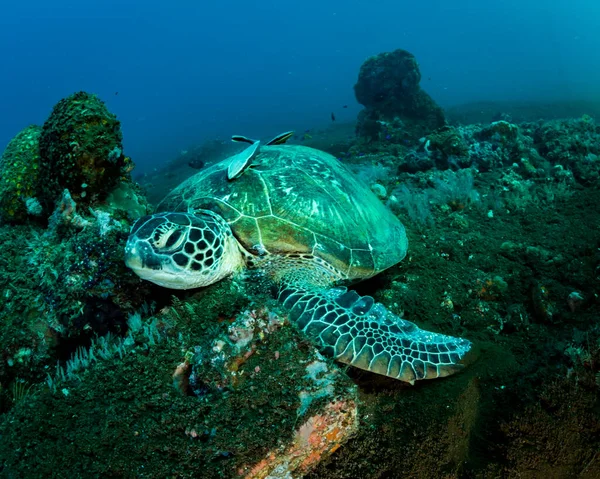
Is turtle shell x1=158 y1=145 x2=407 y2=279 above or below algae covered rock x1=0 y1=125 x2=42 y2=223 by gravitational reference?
below

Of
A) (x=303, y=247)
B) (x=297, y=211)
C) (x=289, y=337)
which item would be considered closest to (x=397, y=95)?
(x=297, y=211)

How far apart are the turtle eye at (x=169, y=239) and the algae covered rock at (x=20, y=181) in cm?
188

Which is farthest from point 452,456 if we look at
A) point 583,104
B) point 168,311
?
point 583,104

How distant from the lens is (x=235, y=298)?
7.48 ft

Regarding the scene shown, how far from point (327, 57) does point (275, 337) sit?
4766 inches

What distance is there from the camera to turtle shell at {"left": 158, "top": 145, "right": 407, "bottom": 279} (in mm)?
2785

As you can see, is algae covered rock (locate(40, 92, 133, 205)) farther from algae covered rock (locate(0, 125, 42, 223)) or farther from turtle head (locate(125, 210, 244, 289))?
turtle head (locate(125, 210, 244, 289))

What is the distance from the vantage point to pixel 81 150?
9.47ft

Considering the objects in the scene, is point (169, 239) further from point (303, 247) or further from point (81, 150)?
point (81, 150)

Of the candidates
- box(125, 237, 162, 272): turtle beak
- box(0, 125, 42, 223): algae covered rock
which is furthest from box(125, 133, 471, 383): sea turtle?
box(0, 125, 42, 223): algae covered rock

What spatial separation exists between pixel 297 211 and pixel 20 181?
2.83 metres

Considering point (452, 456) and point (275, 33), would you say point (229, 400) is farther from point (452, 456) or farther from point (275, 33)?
point (275, 33)

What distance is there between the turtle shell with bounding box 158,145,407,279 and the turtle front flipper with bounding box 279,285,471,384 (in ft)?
1.73

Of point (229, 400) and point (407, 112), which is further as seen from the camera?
point (407, 112)
